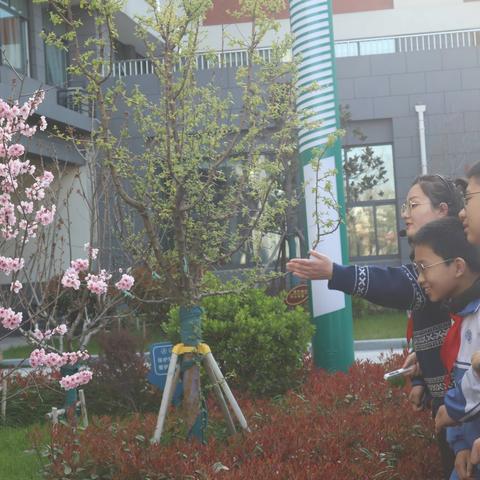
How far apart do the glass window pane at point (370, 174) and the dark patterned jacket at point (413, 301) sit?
51.1 feet

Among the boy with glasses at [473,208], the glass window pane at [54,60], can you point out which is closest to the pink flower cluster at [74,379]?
the boy with glasses at [473,208]

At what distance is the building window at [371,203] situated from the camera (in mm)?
19312

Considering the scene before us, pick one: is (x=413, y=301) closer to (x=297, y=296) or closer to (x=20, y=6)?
(x=297, y=296)

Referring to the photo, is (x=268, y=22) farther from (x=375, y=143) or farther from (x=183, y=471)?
(x=375, y=143)

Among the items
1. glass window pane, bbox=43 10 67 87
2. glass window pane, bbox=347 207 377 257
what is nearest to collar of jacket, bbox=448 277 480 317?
glass window pane, bbox=43 10 67 87

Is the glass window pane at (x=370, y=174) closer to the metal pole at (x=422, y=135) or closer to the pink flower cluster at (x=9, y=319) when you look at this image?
the metal pole at (x=422, y=135)

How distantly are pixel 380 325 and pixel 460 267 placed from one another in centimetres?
1212

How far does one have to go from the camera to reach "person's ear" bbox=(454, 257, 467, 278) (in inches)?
121

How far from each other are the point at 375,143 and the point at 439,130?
1.53 meters

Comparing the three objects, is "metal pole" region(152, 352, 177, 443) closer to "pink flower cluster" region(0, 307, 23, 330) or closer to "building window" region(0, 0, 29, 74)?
"pink flower cluster" region(0, 307, 23, 330)

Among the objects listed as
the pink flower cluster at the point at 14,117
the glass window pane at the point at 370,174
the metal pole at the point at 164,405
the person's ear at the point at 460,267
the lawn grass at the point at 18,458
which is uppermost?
the glass window pane at the point at 370,174

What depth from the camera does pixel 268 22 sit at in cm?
463

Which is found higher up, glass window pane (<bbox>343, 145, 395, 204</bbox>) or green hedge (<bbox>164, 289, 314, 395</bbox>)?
glass window pane (<bbox>343, 145, 395, 204</bbox>)

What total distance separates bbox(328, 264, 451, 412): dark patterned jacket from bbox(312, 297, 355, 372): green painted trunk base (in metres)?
3.67
